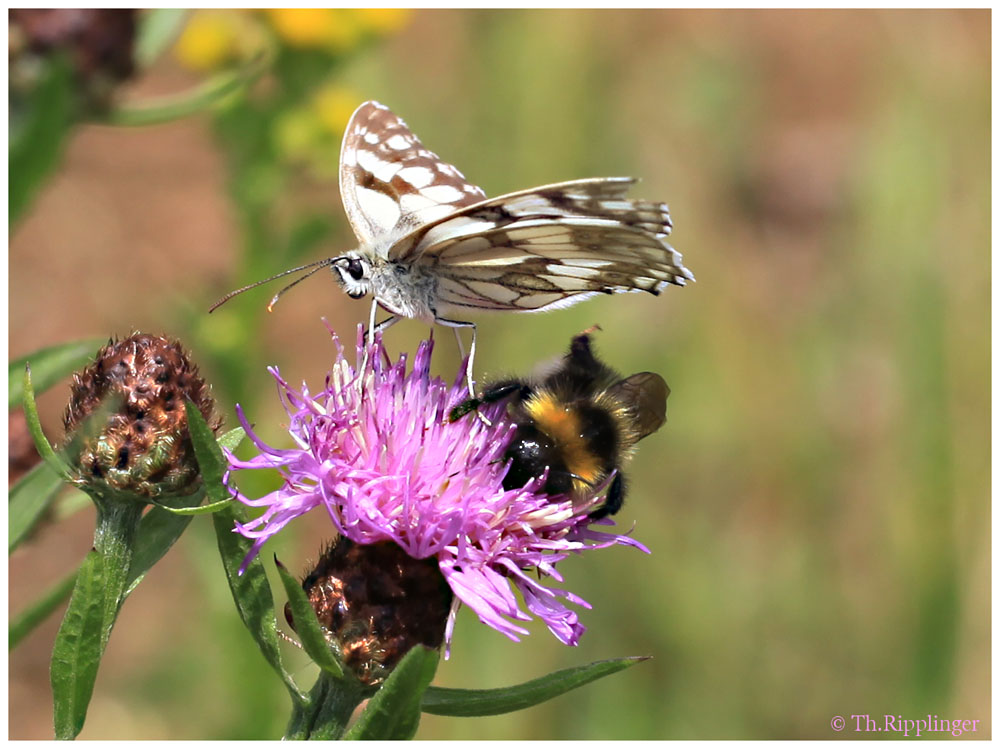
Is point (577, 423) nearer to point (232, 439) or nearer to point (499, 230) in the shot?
point (499, 230)

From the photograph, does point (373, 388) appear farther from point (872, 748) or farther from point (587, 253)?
point (872, 748)

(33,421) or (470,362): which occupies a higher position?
(33,421)

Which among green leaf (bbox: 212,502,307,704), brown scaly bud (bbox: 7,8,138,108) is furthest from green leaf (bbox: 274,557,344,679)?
brown scaly bud (bbox: 7,8,138,108)

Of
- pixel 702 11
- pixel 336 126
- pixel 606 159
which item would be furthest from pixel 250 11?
pixel 702 11

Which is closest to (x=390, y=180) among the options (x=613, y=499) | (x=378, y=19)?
(x=613, y=499)

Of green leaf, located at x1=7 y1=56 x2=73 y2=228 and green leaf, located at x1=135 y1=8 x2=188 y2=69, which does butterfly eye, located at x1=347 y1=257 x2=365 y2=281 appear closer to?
green leaf, located at x1=7 y1=56 x2=73 y2=228

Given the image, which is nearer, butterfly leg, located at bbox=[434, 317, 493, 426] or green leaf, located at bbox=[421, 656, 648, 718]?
green leaf, located at bbox=[421, 656, 648, 718]
